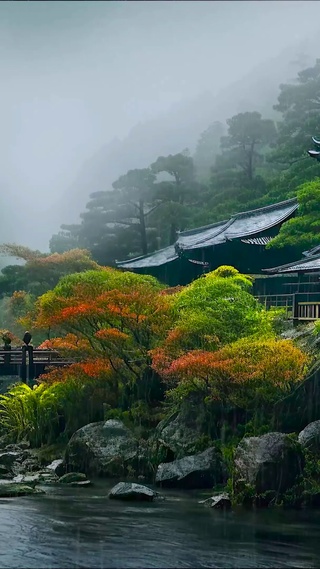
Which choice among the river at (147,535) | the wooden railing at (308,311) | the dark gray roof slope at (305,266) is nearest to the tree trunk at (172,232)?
the dark gray roof slope at (305,266)

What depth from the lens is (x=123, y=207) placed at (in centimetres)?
7488

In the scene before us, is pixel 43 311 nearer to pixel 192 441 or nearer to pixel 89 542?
pixel 192 441

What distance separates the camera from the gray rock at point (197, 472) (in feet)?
82.7

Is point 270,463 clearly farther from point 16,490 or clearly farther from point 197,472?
point 16,490

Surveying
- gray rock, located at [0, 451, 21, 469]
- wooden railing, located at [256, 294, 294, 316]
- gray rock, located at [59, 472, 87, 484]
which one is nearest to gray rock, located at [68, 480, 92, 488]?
gray rock, located at [59, 472, 87, 484]

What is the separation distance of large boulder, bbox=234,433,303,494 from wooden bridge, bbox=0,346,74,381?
17.2 metres

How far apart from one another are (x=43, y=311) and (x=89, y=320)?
2332 mm

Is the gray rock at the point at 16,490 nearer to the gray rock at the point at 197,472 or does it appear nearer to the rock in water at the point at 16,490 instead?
the rock in water at the point at 16,490

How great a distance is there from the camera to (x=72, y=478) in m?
26.7

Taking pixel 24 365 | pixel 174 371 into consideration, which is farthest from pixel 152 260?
pixel 174 371

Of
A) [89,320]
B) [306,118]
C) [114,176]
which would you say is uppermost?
[114,176]

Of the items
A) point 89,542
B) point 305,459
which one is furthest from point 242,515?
point 89,542

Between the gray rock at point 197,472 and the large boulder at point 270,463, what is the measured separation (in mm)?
2776

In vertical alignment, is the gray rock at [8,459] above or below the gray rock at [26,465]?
above
